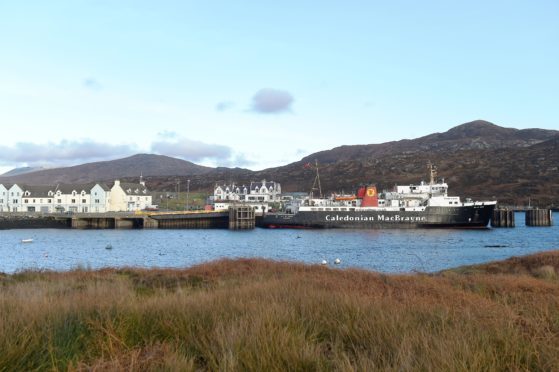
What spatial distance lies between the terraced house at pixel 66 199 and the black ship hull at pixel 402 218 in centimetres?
4092

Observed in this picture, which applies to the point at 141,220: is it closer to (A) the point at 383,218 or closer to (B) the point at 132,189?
(B) the point at 132,189

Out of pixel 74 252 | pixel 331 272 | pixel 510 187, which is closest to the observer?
pixel 331 272

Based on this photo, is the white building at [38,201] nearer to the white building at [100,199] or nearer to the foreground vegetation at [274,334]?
the white building at [100,199]

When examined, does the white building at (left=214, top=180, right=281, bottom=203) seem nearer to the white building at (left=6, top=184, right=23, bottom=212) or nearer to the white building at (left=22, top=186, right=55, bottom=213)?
the white building at (left=22, top=186, right=55, bottom=213)

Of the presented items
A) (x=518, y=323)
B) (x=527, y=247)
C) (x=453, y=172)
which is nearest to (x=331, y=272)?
(x=518, y=323)

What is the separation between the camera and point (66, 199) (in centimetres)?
10188

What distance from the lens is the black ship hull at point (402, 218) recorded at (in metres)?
74.9

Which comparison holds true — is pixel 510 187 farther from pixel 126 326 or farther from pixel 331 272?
pixel 126 326

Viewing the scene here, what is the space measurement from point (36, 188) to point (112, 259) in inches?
2933

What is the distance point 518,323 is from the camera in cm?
668

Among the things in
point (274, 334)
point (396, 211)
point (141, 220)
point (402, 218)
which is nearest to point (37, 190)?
point (141, 220)

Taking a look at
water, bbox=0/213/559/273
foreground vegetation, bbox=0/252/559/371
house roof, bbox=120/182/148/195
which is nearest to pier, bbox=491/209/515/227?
water, bbox=0/213/559/273

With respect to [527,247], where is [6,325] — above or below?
above

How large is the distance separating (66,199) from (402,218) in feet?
209
